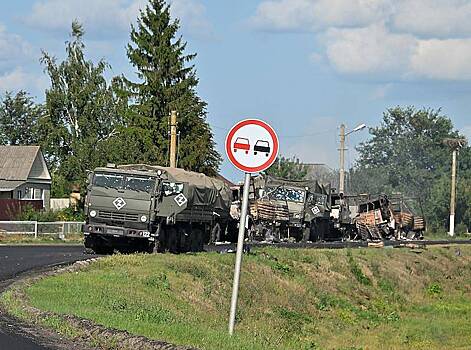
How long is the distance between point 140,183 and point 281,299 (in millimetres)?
5358

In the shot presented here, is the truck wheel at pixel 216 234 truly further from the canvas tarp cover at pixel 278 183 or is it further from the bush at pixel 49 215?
the bush at pixel 49 215

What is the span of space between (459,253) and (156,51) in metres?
26.8

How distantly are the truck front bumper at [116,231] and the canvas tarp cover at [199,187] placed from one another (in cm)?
206

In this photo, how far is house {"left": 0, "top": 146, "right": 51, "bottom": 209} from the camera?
7181 centimetres

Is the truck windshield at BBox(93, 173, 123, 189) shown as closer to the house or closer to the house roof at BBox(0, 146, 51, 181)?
the house

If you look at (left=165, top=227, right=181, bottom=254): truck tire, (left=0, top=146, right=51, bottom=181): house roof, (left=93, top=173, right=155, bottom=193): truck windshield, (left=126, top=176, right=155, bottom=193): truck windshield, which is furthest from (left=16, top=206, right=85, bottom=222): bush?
(left=126, top=176, right=155, bottom=193): truck windshield

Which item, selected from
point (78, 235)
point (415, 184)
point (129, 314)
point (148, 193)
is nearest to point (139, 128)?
point (78, 235)

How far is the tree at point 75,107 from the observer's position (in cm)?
7838

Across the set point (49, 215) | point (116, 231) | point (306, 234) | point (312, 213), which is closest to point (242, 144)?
point (116, 231)

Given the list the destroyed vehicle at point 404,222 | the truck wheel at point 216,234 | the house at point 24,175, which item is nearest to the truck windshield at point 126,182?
the truck wheel at point 216,234

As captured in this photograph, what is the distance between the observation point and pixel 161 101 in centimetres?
6600

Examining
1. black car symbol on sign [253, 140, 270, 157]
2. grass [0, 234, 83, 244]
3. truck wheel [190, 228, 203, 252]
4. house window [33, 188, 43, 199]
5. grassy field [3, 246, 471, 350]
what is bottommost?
grassy field [3, 246, 471, 350]

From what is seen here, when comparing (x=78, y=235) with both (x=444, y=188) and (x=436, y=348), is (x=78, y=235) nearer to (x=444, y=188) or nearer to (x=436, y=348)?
(x=436, y=348)

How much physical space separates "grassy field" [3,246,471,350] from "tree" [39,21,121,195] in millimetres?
40513
